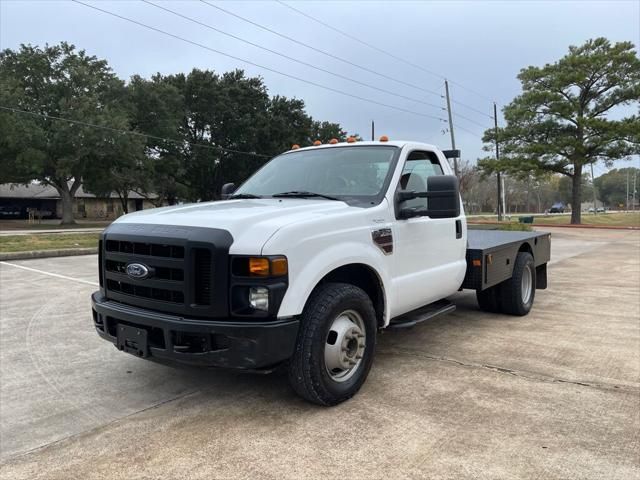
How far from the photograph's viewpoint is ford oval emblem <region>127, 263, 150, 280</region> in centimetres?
336

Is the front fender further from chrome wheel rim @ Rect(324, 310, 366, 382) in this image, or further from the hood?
chrome wheel rim @ Rect(324, 310, 366, 382)

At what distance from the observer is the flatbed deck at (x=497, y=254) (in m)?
5.37

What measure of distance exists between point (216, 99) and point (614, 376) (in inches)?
1836

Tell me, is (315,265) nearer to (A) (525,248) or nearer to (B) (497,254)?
(B) (497,254)

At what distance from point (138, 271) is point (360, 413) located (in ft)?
5.89

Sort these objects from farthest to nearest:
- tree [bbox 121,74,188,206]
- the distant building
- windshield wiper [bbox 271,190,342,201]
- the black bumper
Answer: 1. the distant building
2. tree [bbox 121,74,188,206]
3. windshield wiper [bbox 271,190,342,201]
4. the black bumper

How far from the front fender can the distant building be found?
49825 millimetres

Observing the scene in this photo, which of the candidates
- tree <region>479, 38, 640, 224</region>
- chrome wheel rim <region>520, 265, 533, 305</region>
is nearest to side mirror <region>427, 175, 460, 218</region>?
chrome wheel rim <region>520, 265, 533, 305</region>

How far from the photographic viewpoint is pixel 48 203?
57.6 metres

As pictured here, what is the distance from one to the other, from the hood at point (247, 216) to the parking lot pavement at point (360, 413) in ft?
4.08

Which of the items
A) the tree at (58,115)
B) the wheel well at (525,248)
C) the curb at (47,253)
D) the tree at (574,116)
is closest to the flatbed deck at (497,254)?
the wheel well at (525,248)

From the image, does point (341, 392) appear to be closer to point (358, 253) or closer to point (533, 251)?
point (358, 253)

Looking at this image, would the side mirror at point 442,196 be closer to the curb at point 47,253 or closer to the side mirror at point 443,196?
the side mirror at point 443,196

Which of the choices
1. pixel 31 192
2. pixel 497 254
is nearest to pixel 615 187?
pixel 31 192
